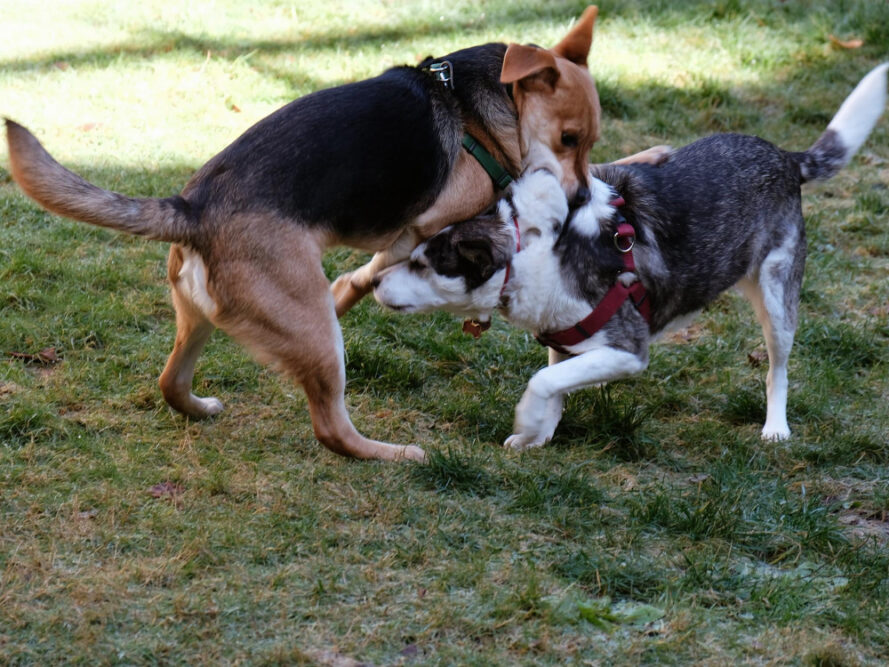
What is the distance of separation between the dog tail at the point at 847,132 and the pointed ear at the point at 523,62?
1.40m

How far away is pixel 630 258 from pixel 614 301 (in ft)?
0.66

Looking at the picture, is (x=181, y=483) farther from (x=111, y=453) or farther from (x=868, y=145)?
(x=868, y=145)

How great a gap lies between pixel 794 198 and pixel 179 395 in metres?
2.93

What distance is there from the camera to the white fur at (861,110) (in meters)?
4.83

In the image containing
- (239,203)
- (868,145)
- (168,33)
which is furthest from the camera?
(168,33)

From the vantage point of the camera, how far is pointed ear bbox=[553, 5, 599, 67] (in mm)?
4797

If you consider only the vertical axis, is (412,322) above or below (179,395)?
below

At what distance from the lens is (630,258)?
14.3ft

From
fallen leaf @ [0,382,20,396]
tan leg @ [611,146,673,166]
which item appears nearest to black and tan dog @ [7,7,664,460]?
tan leg @ [611,146,673,166]

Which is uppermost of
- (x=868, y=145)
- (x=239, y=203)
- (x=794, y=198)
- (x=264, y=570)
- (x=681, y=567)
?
(x=239, y=203)

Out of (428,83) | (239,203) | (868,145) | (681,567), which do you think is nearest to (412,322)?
(428,83)

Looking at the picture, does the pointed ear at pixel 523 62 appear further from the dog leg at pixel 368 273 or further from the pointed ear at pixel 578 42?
the dog leg at pixel 368 273

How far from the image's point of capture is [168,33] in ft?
28.7

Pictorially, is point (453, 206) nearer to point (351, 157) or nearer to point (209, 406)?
point (351, 157)
